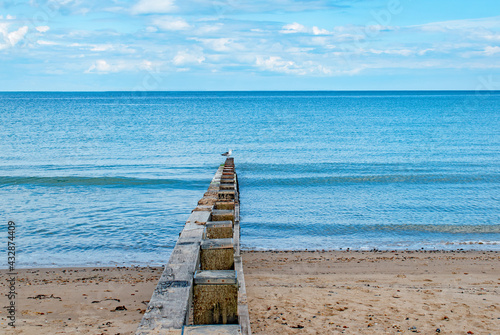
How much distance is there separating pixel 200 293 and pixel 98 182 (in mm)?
19523

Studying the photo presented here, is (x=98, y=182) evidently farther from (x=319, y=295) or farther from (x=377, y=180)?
(x=319, y=295)

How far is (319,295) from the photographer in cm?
936

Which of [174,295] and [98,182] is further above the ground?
[174,295]

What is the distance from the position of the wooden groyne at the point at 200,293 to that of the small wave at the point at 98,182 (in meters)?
15.2

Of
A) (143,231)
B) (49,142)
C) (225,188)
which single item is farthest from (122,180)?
(49,142)

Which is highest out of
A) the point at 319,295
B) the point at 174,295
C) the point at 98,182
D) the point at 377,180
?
the point at 174,295

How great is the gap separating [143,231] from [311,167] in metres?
15.2

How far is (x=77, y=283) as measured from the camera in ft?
34.5

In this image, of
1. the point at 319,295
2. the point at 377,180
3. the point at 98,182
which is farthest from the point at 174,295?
the point at 377,180

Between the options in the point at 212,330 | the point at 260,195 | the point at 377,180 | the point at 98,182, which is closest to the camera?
the point at 212,330

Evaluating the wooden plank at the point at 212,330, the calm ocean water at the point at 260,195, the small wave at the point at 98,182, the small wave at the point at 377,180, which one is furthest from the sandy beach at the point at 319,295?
the small wave at the point at 98,182

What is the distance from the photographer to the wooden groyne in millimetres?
4829

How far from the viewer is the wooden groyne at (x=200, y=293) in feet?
15.8

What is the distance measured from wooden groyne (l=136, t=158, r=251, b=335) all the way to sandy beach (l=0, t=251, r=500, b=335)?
5.23 ft
